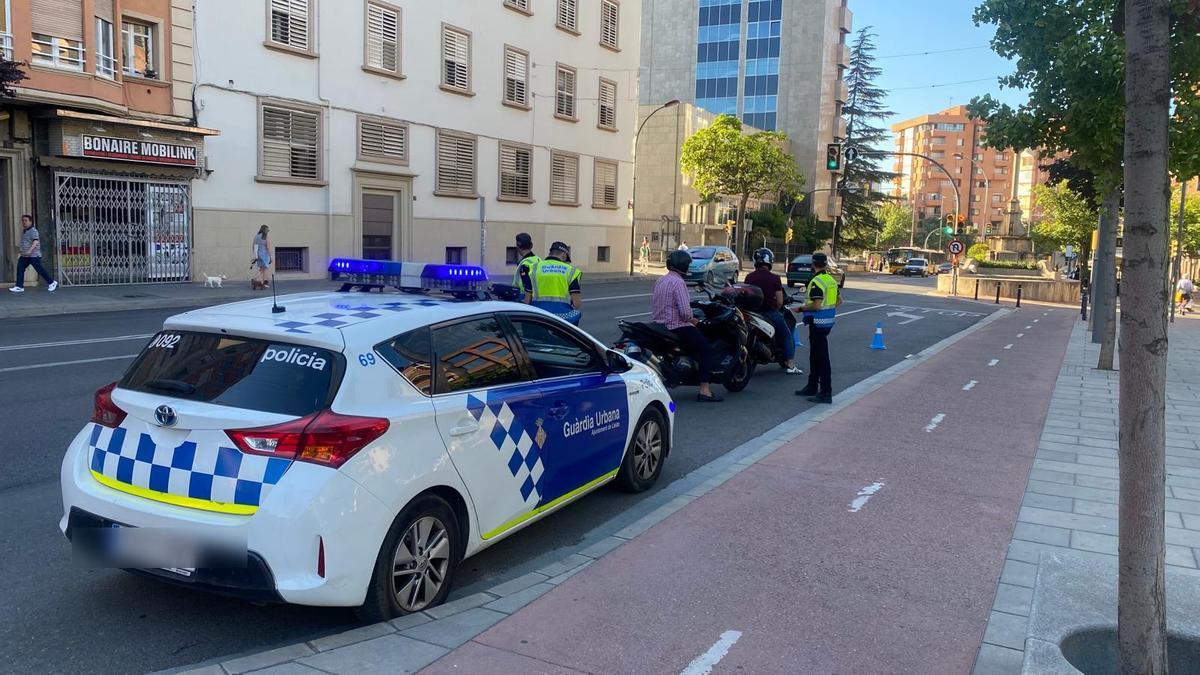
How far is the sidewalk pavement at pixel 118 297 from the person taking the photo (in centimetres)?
1680

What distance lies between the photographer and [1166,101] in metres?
3.35

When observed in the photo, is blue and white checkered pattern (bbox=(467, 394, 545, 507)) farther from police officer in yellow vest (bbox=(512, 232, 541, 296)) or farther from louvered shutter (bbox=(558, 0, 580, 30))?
louvered shutter (bbox=(558, 0, 580, 30))

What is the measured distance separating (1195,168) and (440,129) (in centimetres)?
2349

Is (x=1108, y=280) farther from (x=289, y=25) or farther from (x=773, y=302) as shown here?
(x=289, y=25)

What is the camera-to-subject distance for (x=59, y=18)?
18.8 m

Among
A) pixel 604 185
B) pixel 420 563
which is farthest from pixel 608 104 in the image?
pixel 420 563

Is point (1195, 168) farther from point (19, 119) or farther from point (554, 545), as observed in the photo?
point (19, 119)

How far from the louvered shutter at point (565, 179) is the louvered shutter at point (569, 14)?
517 cm

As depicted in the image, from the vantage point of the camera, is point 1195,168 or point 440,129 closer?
point 1195,168

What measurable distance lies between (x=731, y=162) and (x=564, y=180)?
1777 centimetres

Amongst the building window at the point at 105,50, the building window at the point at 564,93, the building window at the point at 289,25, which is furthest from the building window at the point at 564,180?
the building window at the point at 105,50

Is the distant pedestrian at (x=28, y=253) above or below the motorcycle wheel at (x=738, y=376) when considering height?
above

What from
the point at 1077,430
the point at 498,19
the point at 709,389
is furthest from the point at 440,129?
the point at 1077,430

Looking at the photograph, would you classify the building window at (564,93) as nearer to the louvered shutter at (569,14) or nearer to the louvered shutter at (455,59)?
the louvered shutter at (569,14)
